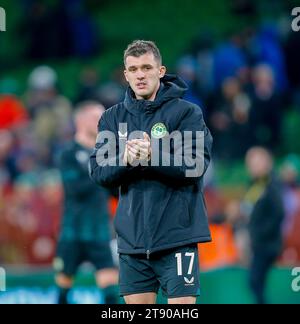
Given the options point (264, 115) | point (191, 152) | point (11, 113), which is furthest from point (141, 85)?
point (11, 113)

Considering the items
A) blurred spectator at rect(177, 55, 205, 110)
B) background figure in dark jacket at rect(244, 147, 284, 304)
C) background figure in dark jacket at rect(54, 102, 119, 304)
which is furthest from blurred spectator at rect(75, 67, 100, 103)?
background figure in dark jacket at rect(54, 102, 119, 304)

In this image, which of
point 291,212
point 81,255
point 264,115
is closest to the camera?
point 81,255

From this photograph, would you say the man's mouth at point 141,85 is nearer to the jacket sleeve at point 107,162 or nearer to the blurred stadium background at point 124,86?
the jacket sleeve at point 107,162

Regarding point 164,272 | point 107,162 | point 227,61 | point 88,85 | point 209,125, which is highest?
point 227,61

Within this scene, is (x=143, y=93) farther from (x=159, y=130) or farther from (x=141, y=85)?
(x=159, y=130)

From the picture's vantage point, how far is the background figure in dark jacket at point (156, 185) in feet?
19.3

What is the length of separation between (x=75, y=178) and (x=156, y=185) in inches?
132

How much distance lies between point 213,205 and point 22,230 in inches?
92.2

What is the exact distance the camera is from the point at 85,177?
30.2 feet

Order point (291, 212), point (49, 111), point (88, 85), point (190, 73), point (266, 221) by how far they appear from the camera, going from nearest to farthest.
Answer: point (266, 221)
point (291, 212)
point (49, 111)
point (190, 73)
point (88, 85)

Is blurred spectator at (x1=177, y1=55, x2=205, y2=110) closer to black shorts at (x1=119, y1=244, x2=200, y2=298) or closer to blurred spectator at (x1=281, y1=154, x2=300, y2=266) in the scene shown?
blurred spectator at (x1=281, y1=154, x2=300, y2=266)

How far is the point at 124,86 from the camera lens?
14320 millimetres

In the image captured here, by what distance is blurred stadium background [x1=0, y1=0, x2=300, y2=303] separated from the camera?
39.3 ft

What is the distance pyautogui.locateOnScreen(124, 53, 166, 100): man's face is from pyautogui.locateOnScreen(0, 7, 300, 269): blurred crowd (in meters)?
6.22
